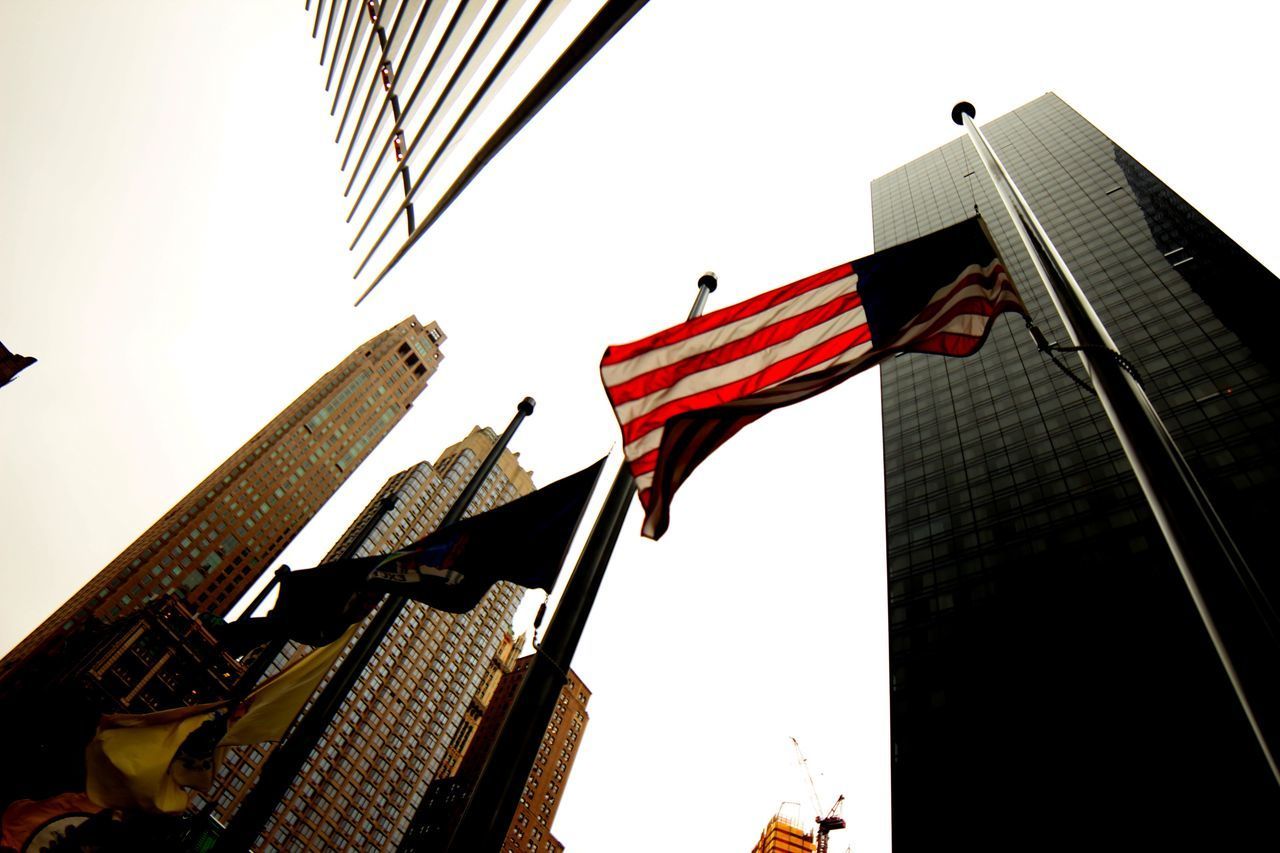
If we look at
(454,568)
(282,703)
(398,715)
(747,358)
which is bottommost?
(282,703)

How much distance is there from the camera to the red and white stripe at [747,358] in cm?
784

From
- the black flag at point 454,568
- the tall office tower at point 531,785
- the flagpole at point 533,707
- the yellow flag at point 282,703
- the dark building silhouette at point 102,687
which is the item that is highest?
the tall office tower at point 531,785

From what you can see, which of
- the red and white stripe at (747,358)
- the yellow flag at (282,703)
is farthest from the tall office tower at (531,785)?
the red and white stripe at (747,358)

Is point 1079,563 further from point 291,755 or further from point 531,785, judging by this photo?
point 531,785

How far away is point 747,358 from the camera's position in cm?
900

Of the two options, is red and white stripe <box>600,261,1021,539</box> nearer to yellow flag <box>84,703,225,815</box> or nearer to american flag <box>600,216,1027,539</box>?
american flag <box>600,216,1027,539</box>

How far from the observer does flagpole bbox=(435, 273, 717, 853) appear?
4.94 meters

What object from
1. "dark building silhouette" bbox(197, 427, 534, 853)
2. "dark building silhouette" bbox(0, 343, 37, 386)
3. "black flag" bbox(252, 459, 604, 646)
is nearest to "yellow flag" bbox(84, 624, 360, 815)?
"black flag" bbox(252, 459, 604, 646)

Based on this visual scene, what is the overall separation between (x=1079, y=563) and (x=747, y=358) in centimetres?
6067

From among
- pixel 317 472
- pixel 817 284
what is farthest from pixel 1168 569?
pixel 317 472

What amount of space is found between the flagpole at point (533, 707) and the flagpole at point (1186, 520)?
3687 millimetres

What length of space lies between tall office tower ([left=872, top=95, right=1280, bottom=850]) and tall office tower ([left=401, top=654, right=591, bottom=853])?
260 ft

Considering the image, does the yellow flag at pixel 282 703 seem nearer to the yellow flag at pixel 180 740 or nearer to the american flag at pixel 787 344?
the yellow flag at pixel 180 740

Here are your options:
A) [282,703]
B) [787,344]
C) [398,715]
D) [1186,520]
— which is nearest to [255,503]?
[398,715]
